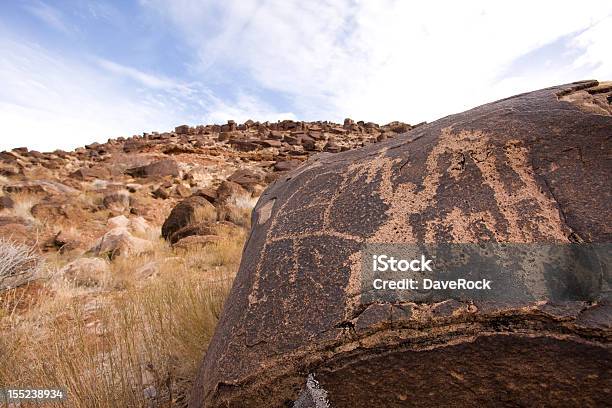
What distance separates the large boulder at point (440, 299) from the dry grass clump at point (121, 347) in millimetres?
691

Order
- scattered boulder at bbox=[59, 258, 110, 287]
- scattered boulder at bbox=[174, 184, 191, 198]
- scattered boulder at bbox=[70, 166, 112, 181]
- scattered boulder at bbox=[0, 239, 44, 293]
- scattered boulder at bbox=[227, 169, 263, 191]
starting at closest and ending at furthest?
scattered boulder at bbox=[0, 239, 44, 293], scattered boulder at bbox=[59, 258, 110, 287], scattered boulder at bbox=[227, 169, 263, 191], scattered boulder at bbox=[174, 184, 191, 198], scattered boulder at bbox=[70, 166, 112, 181]

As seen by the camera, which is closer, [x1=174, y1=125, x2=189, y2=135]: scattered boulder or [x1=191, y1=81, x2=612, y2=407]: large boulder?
[x1=191, y1=81, x2=612, y2=407]: large boulder

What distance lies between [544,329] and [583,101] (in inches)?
40.4

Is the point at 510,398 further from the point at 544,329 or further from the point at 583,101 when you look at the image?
the point at 583,101

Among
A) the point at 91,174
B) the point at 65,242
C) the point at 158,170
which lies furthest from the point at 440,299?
the point at 91,174

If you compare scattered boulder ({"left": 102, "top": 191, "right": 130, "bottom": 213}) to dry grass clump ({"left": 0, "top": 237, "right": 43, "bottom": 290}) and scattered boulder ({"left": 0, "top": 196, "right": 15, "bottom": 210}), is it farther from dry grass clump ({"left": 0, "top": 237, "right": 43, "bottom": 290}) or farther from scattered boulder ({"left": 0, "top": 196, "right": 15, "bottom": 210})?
dry grass clump ({"left": 0, "top": 237, "right": 43, "bottom": 290})

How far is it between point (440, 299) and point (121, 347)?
62.5 inches

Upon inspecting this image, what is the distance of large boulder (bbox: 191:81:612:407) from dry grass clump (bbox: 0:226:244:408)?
2.27 feet

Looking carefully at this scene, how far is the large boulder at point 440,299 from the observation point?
1111 millimetres

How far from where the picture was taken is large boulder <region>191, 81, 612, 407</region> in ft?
3.65

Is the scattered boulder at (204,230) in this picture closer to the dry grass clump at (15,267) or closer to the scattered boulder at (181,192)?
the dry grass clump at (15,267)

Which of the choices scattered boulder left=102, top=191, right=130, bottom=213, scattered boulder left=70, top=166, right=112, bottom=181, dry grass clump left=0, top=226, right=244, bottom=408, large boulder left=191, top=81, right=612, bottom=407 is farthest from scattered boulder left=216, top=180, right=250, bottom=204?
large boulder left=191, top=81, right=612, bottom=407

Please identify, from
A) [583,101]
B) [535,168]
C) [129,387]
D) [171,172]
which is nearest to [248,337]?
[129,387]

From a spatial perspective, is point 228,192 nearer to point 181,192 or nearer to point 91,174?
point 181,192
